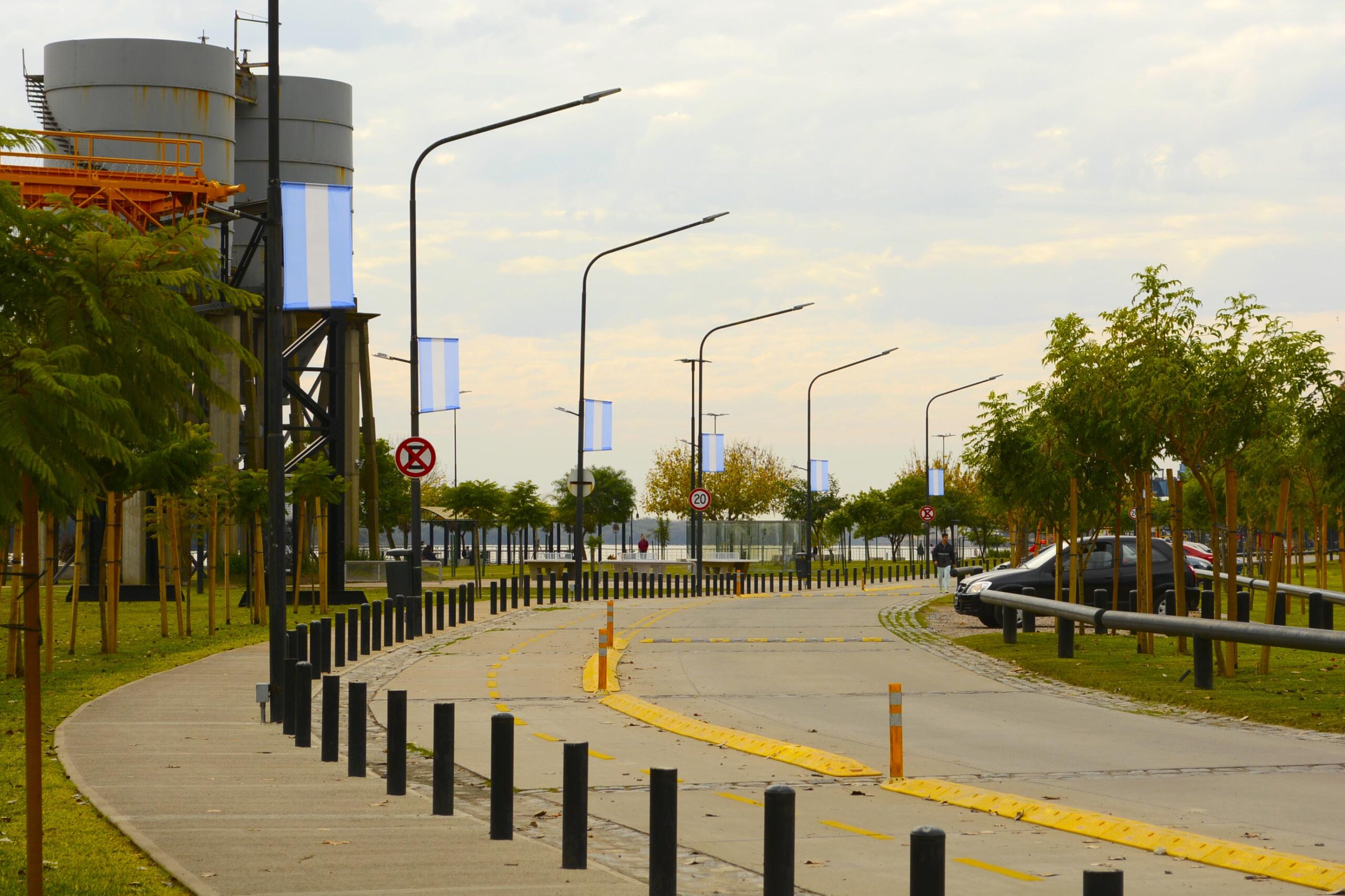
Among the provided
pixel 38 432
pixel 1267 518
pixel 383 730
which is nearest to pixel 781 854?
pixel 38 432

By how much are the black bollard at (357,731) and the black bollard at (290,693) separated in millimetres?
2002

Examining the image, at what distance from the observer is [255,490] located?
31359 mm

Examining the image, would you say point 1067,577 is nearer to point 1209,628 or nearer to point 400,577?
point 400,577

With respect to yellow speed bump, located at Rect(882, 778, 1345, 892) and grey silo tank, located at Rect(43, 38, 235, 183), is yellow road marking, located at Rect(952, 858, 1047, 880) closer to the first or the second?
yellow speed bump, located at Rect(882, 778, 1345, 892)

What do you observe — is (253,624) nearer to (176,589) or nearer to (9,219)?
(176,589)

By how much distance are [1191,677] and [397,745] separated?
11417 mm

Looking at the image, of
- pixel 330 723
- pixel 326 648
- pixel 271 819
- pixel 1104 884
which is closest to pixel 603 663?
pixel 326 648

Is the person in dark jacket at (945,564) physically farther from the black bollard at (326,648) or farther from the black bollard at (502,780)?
the black bollard at (502,780)

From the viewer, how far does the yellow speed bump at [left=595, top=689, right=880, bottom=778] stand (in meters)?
11.8

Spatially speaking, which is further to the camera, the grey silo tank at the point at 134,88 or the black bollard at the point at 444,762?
the grey silo tank at the point at 134,88

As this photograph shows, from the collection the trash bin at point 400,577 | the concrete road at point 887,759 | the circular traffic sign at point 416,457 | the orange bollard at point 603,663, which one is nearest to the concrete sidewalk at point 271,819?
the concrete road at point 887,759

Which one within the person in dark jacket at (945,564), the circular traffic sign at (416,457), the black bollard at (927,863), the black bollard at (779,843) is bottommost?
the person in dark jacket at (945,564)

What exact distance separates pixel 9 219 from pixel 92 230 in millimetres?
499

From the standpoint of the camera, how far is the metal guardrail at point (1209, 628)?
1528cm
